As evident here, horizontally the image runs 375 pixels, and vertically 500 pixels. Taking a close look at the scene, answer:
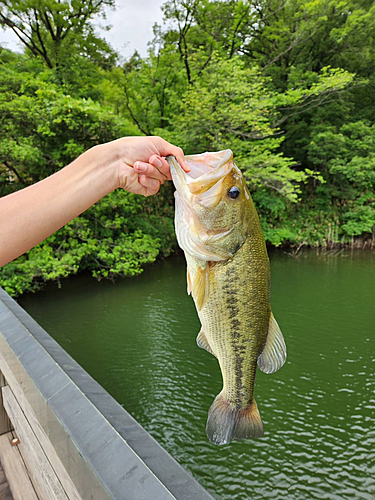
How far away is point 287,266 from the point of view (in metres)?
12.3

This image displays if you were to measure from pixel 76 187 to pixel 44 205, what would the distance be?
0.11m

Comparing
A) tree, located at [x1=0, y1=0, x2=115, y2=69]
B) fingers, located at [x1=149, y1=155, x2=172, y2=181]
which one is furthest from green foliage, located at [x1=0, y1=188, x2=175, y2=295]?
fingers, located at [x1=149, y1=155, x2=172, y2=181]

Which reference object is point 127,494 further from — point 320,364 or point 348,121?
point 348,121

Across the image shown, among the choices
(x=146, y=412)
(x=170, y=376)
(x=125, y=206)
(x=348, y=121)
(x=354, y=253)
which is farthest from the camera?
(x=348, y=121)

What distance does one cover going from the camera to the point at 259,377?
5730mm

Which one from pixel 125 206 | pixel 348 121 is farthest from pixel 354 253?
pixel 125 206

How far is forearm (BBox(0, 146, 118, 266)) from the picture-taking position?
94 centimetres

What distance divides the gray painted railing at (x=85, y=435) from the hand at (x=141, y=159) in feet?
2.58

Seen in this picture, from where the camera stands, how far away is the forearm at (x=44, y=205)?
36.8 inches

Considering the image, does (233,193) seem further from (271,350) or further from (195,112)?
(195,112)

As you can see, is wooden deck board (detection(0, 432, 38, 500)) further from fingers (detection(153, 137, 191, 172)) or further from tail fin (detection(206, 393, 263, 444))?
fingers (detection(153, 137, 191, 172))

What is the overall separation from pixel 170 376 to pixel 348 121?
15.4 meters

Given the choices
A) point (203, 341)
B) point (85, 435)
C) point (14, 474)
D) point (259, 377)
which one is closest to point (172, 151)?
point (203, 341)

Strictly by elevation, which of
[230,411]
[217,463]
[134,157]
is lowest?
[217,463]
